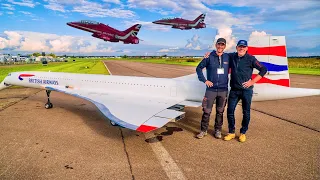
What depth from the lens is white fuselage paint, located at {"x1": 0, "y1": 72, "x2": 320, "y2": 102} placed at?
7.53m

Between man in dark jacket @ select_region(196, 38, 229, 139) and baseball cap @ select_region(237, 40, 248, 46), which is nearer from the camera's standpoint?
baseball cap @ select_region(237, 40, 248, 46)

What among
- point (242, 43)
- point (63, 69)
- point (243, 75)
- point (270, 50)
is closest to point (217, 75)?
point (243, 75)

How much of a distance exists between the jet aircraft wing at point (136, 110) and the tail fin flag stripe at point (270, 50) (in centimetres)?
316

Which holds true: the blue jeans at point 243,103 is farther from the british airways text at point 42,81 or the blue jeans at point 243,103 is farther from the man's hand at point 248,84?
the british airways text at point 42,81

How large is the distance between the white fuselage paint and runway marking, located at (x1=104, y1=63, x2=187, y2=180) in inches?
101

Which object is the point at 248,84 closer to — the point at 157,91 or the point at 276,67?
the point at 276,67

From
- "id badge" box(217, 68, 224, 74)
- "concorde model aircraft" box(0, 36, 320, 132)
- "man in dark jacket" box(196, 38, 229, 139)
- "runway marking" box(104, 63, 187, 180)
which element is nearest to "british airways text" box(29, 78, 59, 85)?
"concorde model aircraft" box(0, 36, 320, 132)

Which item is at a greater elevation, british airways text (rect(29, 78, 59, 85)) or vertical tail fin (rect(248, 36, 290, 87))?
vertical tail fin (rect(248, 36, 290, 87))

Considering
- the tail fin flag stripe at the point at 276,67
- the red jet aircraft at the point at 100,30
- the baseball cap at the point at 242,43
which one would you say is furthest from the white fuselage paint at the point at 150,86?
the red jet aircraft at the point at 100,30

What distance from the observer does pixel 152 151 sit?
630cm

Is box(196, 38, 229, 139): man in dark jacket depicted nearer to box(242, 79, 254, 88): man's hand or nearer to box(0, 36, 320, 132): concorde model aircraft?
box(242, 79, 254, 88): man's hand

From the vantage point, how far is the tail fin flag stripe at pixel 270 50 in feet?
23.5

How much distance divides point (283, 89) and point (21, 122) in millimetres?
10664

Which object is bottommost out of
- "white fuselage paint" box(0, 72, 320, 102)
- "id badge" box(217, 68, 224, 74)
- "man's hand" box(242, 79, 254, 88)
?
"white fuselage paint" box(0, 72, 320, 102)
